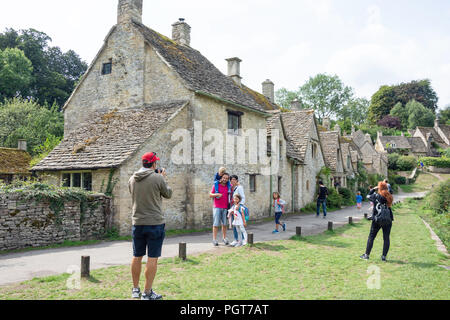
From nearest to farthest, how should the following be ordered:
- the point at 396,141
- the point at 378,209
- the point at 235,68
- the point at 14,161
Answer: the point at 378,209 < the point at 14,161 < the point at 235,68 < the point at 396,141

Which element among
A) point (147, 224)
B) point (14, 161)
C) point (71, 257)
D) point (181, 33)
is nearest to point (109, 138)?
point (71, 257)

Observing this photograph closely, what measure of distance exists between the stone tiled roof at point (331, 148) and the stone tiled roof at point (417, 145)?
175 ft

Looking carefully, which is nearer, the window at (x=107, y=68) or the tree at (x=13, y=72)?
the window at (x=107, y=68)

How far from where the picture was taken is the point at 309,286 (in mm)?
6402

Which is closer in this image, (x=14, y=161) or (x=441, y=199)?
(x=441, y=199)

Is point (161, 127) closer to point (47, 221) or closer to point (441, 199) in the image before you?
point (47, 221)

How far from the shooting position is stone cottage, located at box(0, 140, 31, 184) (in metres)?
22.7

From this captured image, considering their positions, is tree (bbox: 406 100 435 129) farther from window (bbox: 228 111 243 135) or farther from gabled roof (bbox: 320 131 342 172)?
window (bbox: 228 111 243 135)

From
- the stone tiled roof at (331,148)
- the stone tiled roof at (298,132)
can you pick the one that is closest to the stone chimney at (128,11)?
the stone tiled roof at (298,132)

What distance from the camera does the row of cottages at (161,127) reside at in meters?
13.9

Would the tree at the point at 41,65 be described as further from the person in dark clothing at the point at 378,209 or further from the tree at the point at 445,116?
the tree at the point at 445,116

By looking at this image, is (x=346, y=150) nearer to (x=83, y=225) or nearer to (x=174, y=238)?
(x=174, y=238)

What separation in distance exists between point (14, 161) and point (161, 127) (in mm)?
16511

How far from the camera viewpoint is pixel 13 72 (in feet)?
137
